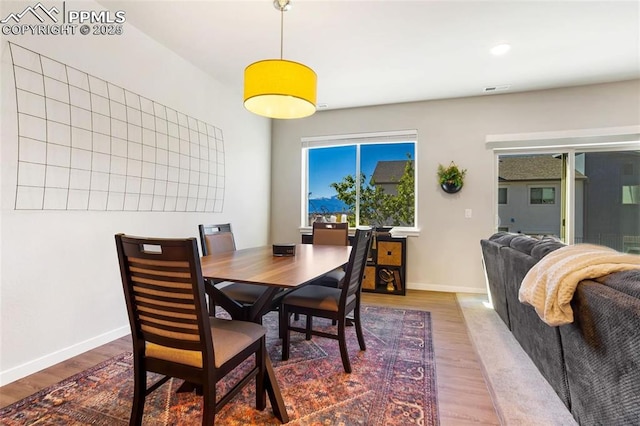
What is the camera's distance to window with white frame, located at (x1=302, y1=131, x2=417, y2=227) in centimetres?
438

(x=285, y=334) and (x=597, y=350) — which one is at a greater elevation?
(x=597, y=350)

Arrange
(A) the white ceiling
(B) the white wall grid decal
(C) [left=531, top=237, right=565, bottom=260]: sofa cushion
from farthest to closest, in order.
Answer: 1. (A) the white ceiling
2. (B) the white wall grid decal
3. (C) [left=531, top=237, right=565, bottom=260]: sofa cushion

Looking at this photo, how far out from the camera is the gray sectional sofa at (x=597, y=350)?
1008mm

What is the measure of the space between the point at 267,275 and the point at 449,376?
4.37 feet

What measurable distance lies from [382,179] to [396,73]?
1.52 metres

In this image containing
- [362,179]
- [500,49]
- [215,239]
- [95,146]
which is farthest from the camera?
[362,179]

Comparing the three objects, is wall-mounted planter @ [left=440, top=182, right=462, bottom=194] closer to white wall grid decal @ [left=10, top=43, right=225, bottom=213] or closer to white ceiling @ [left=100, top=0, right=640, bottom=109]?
white ceiling @ [left=100, top=0, right=640, bottom=109]

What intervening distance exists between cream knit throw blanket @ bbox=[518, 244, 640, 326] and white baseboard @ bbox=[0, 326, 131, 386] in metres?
2.84

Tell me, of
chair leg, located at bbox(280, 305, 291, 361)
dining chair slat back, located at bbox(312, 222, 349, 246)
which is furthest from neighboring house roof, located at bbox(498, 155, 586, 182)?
chair leg, located at bbox(280, 305, 291, 361)

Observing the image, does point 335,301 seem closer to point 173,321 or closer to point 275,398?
point 275,398

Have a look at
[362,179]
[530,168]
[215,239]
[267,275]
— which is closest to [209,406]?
[267,275]

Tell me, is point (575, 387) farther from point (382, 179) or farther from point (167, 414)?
point (382, 179)

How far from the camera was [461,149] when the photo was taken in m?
4.06

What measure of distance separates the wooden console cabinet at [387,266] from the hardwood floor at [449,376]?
946 mm
